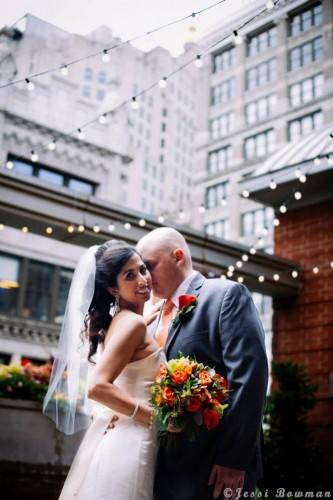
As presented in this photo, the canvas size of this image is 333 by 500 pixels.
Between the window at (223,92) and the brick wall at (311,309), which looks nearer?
the brick wall at (311,309)

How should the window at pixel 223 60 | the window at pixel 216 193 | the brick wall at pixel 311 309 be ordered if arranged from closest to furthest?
the brick wall at pixel 311 309, the window at pixel 223 60, the window at pixel 216 193

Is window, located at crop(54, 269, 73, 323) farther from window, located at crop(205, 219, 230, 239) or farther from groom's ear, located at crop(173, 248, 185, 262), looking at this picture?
window, located at crop(205, 219, 230, 239)

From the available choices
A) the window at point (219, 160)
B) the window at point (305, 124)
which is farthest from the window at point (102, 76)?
the window at point (305, 124)

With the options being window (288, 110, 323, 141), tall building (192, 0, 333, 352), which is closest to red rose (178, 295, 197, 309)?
tall building (192, 0, 333, 352)

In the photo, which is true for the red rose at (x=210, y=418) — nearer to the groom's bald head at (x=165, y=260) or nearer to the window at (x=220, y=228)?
the groom's bald head at (x=165, y=260)

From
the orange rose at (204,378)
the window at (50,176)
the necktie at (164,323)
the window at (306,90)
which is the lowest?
the orange rose at (204,378)

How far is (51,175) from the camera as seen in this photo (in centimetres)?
→ 1902

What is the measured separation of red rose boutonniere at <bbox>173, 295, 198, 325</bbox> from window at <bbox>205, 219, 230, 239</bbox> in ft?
132

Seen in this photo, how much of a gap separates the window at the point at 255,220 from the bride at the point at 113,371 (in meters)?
36.9

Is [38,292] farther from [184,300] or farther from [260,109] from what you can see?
[260,109]

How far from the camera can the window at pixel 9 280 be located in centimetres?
1867

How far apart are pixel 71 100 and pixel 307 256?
1379 cm

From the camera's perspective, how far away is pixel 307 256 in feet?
28.8

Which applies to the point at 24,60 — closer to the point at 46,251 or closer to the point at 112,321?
the point at 46,251
